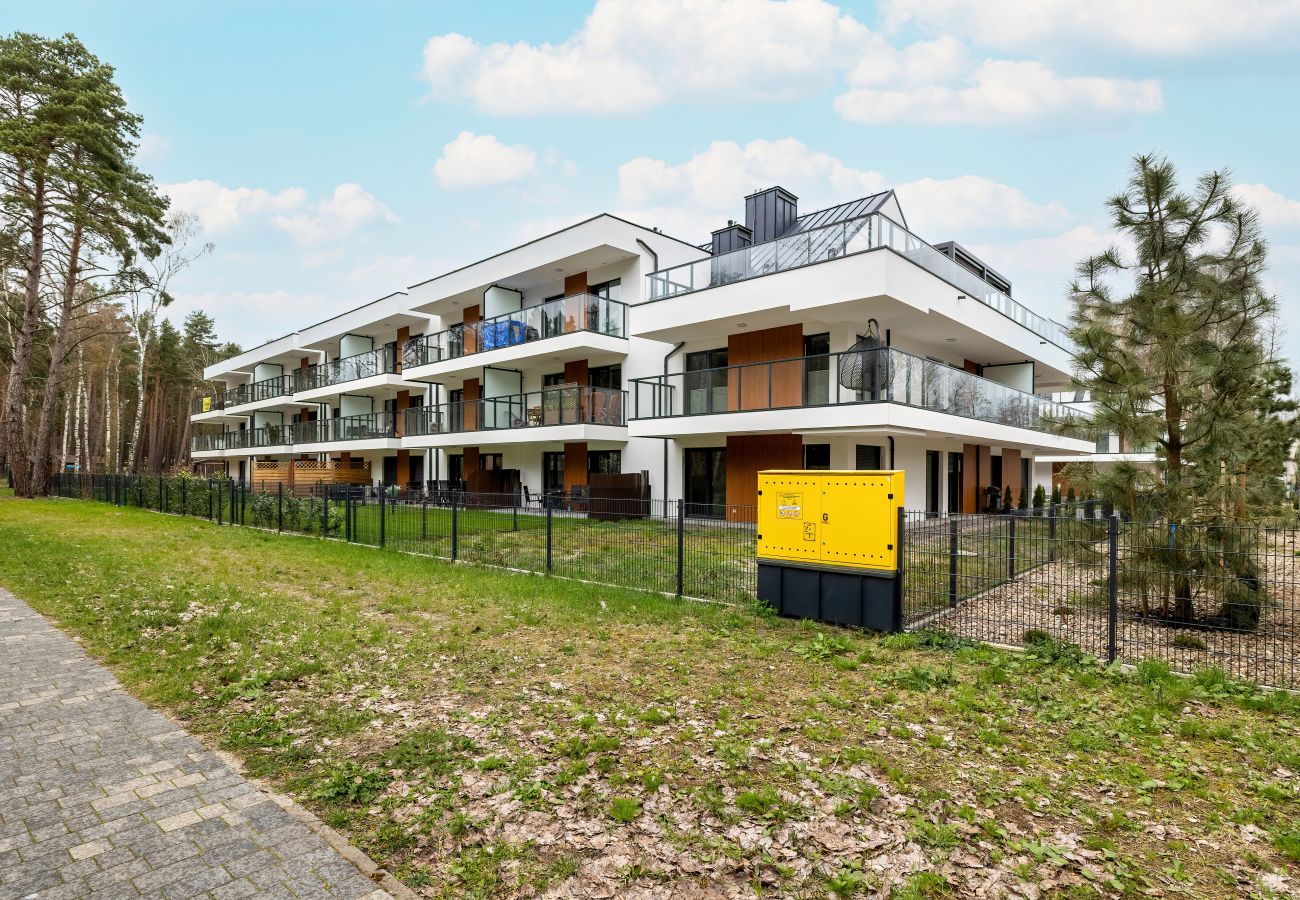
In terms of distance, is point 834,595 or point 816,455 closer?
point 834,595

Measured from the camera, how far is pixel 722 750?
4.42 m

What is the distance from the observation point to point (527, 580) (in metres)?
10.5

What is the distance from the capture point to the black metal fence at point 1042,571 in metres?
6.93

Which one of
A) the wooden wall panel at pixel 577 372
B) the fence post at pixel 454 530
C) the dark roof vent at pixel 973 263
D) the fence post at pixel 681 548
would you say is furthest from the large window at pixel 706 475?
the fence post at pixel 681 548

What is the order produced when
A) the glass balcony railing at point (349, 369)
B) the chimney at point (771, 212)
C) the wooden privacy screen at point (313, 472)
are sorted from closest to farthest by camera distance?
the chimney at point (771, 212) < the glass balcony railing at point (349, 369) < the wooden privacy screen at point (313, 472)

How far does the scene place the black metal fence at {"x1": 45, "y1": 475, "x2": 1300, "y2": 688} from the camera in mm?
6930

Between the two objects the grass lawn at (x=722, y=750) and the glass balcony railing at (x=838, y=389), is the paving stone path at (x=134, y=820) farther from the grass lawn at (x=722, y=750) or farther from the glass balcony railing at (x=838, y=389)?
the glass balcony railing at (x=838, y=389)

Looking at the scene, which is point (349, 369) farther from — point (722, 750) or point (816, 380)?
point (722, 750)

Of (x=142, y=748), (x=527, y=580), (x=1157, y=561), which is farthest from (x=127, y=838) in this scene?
(x=1157, y=561)

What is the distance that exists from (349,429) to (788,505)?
1209 inches

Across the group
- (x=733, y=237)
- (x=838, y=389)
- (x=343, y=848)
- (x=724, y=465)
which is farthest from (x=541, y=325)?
(x=343, y=848)

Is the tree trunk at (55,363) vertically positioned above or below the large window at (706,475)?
above

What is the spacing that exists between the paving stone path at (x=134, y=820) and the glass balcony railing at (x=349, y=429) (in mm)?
27340

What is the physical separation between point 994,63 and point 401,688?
1738 cm
